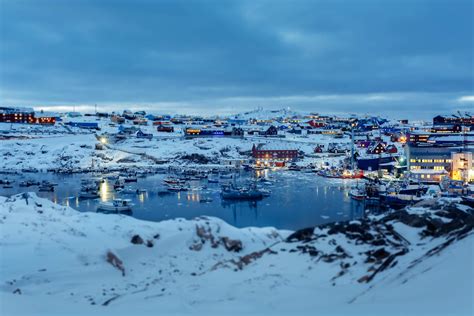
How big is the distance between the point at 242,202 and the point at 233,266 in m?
15.1

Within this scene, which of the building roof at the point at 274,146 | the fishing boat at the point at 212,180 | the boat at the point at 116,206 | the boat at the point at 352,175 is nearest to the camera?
the boat at the point at 116,206

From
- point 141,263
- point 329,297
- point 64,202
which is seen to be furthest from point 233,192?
point 329,297

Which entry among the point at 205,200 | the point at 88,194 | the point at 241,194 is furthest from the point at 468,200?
the point at 88,194

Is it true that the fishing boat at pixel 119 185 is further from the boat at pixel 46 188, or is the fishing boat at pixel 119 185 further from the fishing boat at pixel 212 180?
the fishing boat at pixel 212 180

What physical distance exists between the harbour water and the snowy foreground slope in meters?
7.37

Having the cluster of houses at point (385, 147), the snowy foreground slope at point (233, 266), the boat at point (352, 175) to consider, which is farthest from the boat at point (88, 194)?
the cluster of houses at point (385, 147)

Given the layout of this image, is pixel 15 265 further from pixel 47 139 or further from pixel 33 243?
pixel 47 139

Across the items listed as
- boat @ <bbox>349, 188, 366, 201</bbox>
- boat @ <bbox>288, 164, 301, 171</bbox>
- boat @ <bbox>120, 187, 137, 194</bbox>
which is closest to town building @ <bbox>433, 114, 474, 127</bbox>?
boat @ <bbox>288, 164, 301, 171</bbox>

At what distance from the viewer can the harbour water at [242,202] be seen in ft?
68.8

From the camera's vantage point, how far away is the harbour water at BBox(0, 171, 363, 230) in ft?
68.8

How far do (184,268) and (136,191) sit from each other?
729 inches

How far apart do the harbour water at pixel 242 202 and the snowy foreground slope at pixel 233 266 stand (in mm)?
7373

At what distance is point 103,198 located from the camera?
2669cm

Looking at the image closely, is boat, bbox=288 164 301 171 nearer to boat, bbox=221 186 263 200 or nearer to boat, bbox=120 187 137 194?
boat, bbox=221 186 263 200
